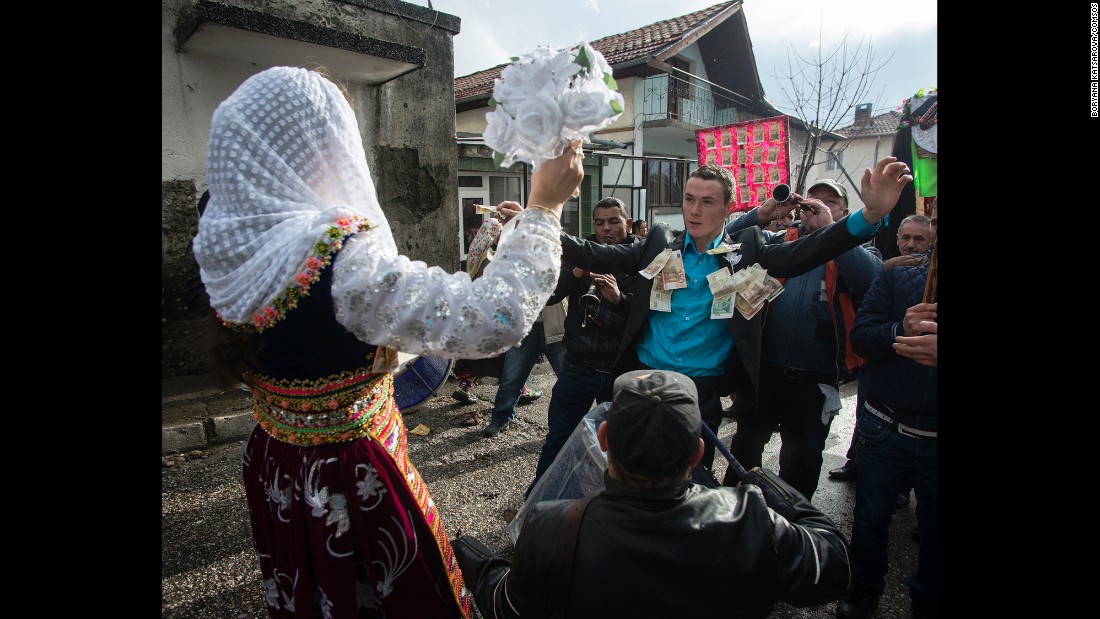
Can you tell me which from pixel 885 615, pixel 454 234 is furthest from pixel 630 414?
pixel 454 234

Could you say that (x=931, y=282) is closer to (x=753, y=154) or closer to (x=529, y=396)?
(x=529, y=396)

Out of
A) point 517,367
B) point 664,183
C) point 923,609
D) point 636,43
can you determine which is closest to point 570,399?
point 517,367

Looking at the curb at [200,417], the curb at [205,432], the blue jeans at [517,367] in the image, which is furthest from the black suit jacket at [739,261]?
the curb at [205,432]

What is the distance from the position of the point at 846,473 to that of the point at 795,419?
46.8 inches

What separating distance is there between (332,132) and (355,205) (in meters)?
0.15

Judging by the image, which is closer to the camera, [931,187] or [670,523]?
[670,523]

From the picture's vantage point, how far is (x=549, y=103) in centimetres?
123

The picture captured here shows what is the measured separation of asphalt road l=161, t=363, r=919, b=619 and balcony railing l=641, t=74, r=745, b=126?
11.1 m

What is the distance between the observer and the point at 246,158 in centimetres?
115

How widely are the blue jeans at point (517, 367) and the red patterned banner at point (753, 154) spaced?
3.62 m

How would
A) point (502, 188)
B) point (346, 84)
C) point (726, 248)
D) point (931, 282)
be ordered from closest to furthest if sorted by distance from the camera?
1. point (931, 282)
2. point (726, 248)
3. point (346, 84)
4. point (502, 188)

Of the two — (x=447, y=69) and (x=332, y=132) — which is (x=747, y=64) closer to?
(x=447, y=69)

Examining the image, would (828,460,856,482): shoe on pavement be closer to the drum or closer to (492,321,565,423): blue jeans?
(492,321,565,423): blue jeans

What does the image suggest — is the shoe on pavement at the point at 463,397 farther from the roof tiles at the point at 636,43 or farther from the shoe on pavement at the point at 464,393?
the roof tiles at the point at 636,43
